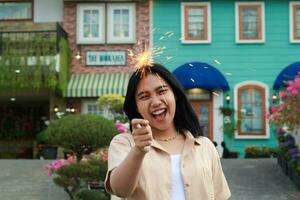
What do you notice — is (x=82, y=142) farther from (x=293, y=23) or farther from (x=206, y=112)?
(x=293, y=23)

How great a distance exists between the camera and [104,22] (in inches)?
693

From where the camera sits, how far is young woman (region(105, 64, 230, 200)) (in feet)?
6.68

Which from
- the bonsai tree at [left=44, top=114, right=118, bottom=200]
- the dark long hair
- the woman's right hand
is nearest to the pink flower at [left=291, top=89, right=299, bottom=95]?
the bonsai tree at [left=44, top=114, right=118, bottom=200]

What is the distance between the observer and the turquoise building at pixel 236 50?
17.2 m

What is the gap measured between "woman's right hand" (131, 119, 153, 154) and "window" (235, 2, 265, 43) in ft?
52.0

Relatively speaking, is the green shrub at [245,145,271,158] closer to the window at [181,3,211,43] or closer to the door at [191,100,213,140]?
the door at [191,100,213,140]

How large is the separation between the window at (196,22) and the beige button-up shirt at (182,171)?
15.3 m

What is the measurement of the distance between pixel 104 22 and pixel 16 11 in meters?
2.96

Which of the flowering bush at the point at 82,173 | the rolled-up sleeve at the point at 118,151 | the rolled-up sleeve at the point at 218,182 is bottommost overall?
the flowering bush at the point at 82,173

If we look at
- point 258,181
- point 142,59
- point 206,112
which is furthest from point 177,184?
point 206,112

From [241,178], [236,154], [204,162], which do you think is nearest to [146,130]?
[204,162]

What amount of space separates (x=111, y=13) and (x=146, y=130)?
16007 millimetres

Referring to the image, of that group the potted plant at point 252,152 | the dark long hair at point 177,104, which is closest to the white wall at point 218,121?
the potted plant at point 252,152

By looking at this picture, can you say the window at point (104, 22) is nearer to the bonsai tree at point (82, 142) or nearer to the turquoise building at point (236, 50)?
the turquoise building at point (236, 50)
